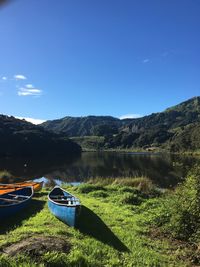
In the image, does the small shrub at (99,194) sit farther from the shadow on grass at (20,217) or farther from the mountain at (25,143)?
the mountain at (25,143)

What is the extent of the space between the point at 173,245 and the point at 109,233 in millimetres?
2087

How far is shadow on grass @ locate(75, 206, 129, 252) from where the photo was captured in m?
9.11

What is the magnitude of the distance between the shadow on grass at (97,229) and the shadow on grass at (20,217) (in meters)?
2.32

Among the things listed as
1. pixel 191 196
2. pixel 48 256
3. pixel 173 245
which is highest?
pixel 191 196

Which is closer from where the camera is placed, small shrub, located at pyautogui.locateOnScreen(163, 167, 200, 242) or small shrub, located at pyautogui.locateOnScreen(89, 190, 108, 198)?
small shrub, located at pyautogui.locateOnScreen(163, 167, 200, 242)

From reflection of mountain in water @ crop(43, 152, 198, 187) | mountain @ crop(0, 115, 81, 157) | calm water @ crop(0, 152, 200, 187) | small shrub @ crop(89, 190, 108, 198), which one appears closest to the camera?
small shrub @ crop(89, 190, 108, 198)

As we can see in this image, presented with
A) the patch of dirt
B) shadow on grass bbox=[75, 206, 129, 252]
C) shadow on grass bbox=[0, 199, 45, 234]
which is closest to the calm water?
shadow on grass bbox=[75, 206, 129, 252]

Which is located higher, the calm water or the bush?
the bush

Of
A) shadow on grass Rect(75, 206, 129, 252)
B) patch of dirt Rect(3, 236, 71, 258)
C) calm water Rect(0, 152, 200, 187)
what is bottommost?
calm water Rect(0, 152, 200, 187)

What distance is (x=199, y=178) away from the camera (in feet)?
34.5

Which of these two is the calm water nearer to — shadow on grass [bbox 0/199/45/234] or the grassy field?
the grassy field

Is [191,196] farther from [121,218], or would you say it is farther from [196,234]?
[121,218]

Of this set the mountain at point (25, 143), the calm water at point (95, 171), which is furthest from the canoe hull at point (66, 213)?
the mountain at point (25, 143)

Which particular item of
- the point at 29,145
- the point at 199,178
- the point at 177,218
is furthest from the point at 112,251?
the point at 29,145
